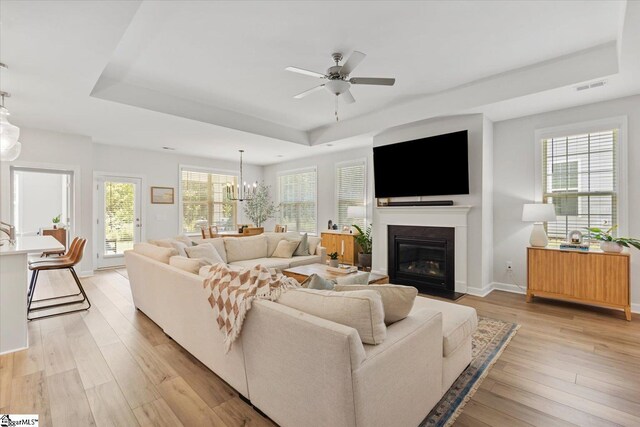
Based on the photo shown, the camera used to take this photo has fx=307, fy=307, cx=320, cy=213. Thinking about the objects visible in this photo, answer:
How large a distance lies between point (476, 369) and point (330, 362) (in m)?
1.69

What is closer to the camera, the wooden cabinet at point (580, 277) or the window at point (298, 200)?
the wooden cabinet at point (580, 277)

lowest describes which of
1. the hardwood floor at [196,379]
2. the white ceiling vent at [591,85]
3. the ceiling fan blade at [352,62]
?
the hardwood floor at [196,379]

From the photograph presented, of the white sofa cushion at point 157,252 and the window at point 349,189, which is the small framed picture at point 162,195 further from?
the window at point 349,189

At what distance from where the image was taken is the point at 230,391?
211 cm

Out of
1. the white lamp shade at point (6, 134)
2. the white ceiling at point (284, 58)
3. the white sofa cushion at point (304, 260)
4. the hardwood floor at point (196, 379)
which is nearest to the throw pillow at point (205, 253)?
the hardwood floor at point (196, 379)

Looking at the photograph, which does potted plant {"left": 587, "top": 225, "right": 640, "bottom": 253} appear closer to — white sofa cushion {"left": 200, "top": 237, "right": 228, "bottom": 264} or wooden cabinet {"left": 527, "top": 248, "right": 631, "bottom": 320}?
wooden cabinet {"left": 527, "top": 248, "right": 631, "bottom": 320}

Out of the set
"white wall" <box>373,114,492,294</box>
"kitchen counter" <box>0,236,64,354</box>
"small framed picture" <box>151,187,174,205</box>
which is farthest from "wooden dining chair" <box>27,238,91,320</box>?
"white wall" <box>373,114,492,294</box>

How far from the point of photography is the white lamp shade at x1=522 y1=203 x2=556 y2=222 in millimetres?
3985

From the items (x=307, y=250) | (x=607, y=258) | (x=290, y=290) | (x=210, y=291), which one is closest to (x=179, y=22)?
(x=210, y=291)

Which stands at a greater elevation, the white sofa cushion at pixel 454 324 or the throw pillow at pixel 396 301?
the throw pillow at pixel 396 301

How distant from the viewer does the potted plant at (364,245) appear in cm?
606

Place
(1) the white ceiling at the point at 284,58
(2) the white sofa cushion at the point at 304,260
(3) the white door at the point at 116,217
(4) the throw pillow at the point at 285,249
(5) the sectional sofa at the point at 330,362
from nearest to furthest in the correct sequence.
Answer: (5) the sectional sofa at the point at 330,362 < (1) the white ceiling at the point at 284,58 < (2) the white sofa cushion at the point at 304,260 < (4) the throw pillow at the point at 285,249 < (3) the white door at the point at 116,217

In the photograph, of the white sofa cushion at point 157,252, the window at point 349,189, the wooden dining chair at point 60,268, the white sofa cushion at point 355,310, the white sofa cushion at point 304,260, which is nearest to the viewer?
the white sofa cushion at point 355,310

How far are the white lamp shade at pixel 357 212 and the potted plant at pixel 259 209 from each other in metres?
3.00
